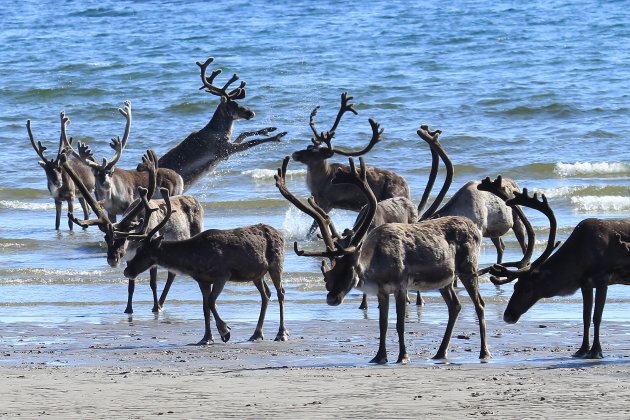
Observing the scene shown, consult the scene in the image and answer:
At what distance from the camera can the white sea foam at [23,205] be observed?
22031 mm

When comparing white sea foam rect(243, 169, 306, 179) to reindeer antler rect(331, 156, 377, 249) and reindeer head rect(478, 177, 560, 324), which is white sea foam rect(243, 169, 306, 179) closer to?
reindeer head rect(478, 177, 560, 324)

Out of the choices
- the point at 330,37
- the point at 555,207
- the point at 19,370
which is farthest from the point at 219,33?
the point at 19,370

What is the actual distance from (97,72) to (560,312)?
2514 cm

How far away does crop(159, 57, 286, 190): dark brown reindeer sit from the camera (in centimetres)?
2053

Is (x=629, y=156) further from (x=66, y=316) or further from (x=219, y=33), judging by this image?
(x=219, y=33)

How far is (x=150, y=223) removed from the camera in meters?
13.6

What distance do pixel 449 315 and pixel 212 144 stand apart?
1094 centimetres

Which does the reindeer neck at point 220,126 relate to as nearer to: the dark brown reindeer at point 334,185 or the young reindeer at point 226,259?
the dark brown reindeer at point 334,185

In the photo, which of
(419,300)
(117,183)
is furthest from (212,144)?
(419,300)

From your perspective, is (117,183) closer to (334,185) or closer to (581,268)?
(334,185)

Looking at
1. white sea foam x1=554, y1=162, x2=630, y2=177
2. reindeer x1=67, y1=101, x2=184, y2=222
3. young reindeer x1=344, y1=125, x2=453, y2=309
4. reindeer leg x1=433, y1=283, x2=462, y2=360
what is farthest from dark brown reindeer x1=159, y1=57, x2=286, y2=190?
reindeer leg x1=433, y1=283, x2=462, y2=360

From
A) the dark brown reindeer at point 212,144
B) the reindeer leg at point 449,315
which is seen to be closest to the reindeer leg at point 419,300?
the reindeer leg at point 449,315

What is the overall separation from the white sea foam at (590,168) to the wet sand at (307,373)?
1164cm

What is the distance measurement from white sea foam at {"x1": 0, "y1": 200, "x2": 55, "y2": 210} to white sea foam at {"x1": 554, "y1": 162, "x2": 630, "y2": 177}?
28.8 ft
